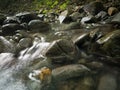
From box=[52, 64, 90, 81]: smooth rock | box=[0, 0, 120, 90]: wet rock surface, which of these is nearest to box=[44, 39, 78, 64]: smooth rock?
box=[0, 0, 120, 90]: wet rock surface

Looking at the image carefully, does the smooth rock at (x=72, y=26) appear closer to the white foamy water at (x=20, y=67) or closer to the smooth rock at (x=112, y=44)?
the white foamy water at (x=20, y=67)

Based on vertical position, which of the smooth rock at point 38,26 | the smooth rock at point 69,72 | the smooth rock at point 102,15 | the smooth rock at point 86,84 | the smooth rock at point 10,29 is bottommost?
the smooth rock at point 102,15

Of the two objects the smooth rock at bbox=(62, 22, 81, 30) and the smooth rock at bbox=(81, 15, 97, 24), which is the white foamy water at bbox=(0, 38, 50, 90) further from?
the smooth rock at bbox=(81, 15, 97, 24)

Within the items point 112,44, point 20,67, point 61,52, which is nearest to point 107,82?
point 112,44

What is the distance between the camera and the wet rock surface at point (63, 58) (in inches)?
220

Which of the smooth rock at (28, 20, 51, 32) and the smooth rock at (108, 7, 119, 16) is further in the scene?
the smooth rock at (28, 20, 51, 32)

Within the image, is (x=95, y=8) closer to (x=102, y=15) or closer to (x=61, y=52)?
(x=102, y=15)

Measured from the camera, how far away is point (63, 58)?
6.78 metres

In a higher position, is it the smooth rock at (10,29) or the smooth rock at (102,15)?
the smooth rock at (10,29)

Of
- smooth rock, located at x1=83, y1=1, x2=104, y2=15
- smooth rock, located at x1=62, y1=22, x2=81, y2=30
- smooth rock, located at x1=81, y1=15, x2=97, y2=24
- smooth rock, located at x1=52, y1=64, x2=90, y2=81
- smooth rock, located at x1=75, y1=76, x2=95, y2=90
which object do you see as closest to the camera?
smooth rock, located at x1=75, y1=76, x2=95, y2=90

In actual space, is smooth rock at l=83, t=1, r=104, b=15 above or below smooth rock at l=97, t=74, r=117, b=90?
below

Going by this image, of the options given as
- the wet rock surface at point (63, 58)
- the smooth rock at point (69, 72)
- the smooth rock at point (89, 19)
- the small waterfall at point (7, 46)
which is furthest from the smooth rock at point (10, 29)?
the smooth rock at point (69, 72)

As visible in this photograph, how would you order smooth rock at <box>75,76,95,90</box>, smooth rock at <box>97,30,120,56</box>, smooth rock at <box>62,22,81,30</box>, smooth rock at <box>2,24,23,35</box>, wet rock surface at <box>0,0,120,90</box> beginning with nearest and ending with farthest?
smooth rock at <box>75,76,95,90</box>
wet rock surface at <box>0,0,120,90</box>
smooth rock at <box>97,30,120,56</box>
smooth rock at <box>62,22,81,30</box>
smooth rock at <box>2,24,23,35</box>

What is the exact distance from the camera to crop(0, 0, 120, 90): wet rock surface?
18.3ft
